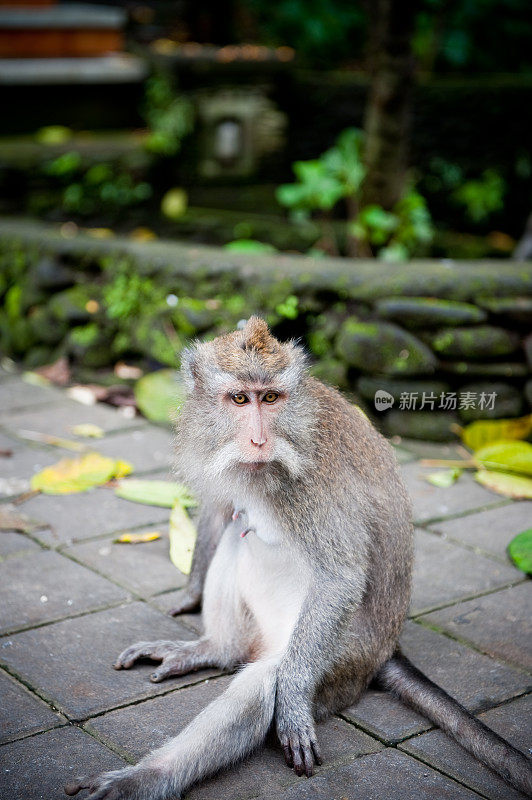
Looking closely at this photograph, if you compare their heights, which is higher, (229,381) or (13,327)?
(229,381)

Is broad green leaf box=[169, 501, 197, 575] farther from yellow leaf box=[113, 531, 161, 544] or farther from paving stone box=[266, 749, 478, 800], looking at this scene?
paving stone box=[266, 749, 478, 800]

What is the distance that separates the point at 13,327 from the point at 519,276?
3.26 m

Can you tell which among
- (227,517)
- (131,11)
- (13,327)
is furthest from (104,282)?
(131,11)

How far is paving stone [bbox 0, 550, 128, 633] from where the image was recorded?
3.36 m

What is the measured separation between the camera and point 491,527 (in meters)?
4.14

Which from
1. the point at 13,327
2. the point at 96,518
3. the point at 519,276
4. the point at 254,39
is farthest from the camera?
the point at 254,39

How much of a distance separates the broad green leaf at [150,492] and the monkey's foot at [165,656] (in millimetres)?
1145

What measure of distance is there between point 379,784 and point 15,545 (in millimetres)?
1894

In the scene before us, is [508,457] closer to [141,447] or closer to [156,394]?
[141,447]

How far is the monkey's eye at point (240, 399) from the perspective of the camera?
8.89ft

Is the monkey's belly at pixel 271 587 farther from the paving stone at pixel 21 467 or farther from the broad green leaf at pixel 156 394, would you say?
the broad green leaf at pixel 156 394

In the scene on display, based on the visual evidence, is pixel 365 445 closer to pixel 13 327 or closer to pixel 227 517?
pixel 227 517

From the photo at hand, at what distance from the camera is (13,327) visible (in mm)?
6473

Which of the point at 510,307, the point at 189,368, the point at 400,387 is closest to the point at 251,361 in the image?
the point at 189,368
